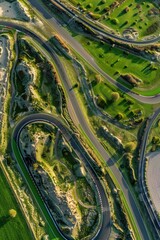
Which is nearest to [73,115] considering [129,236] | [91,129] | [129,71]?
[91,129]

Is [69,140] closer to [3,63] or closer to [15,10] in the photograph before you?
[3,63]

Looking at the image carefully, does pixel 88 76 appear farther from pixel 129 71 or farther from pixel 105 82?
pixel 129 71

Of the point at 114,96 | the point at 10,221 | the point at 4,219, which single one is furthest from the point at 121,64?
the point at 4,219

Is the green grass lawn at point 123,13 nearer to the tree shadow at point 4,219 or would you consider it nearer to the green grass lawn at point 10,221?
the green grass lawn at point 10,221

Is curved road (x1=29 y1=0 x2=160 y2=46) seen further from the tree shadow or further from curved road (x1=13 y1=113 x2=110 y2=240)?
the tree shadow

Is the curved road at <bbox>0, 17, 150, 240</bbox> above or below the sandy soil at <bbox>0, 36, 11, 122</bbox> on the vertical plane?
below

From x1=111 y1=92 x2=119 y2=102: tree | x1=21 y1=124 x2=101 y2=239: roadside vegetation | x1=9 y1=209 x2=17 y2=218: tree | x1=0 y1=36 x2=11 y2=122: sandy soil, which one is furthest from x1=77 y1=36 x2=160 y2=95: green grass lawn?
x1=9 y1=209 x2=17 y2=218: tree
